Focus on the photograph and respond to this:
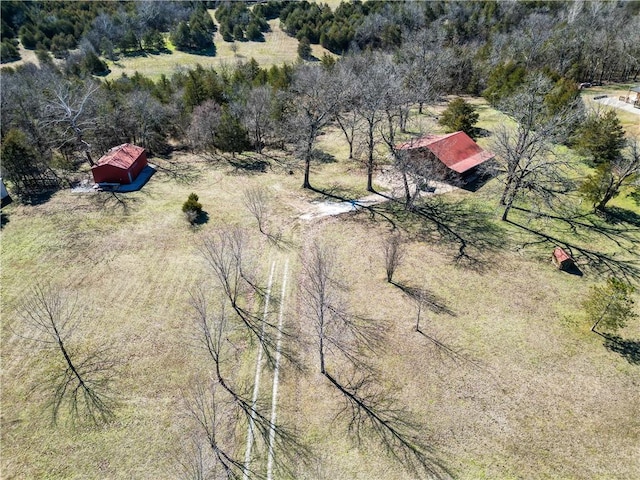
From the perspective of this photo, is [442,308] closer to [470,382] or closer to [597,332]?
[470,382]

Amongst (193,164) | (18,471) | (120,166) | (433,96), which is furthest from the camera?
(433,96)

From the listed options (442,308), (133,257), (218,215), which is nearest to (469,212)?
(442,308)

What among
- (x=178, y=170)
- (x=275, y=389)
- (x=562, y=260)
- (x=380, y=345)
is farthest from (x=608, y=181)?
(x=178, y=170)

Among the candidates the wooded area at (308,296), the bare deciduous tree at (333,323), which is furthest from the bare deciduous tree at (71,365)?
the bare deciduous tree at (333,323)

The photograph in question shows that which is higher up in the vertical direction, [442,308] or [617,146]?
[617,146]

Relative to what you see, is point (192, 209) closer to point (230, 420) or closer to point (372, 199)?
point (372, 199)
